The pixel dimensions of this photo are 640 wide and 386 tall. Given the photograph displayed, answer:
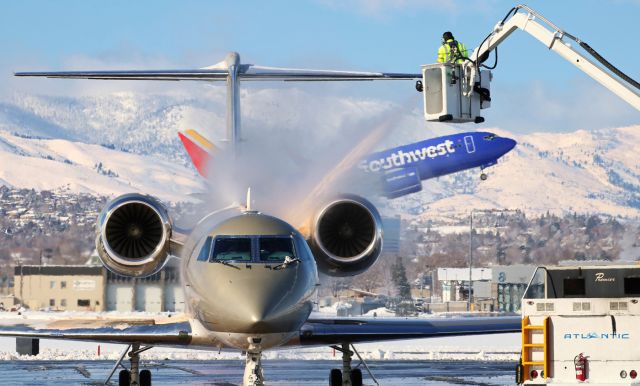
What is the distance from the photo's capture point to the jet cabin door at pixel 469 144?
78938 mm

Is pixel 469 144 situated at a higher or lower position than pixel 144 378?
higher

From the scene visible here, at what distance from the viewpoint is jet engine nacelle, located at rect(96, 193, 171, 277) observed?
22.7 metres

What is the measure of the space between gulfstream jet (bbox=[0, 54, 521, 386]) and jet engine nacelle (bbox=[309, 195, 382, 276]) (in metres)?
0.02

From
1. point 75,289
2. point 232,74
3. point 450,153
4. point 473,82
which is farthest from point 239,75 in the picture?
point 450,153

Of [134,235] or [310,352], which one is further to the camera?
[310,352]

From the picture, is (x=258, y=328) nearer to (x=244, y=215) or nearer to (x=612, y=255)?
(x=244, y=215)

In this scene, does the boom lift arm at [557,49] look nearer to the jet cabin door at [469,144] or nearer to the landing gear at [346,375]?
the landing gear at [346,375]

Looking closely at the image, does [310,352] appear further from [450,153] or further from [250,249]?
[450,153]

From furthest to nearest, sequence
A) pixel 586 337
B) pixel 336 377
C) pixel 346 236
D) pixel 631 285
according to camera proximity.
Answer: pixel 336 377
pixel 346 236
pixel 631 285
pixel 586 337

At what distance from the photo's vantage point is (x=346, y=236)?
23500mm

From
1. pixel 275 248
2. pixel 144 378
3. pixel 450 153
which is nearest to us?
pixel 275 248

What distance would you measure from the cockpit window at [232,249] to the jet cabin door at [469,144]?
197 ft

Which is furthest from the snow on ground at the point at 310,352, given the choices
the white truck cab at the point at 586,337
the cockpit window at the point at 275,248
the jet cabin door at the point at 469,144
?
the jet cabin door at the point at 469,144

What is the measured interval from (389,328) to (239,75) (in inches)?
315
